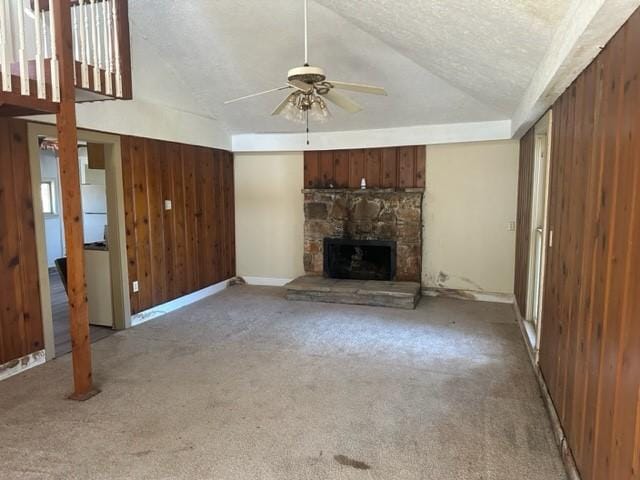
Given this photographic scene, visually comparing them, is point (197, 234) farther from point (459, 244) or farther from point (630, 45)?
point (630, 45)

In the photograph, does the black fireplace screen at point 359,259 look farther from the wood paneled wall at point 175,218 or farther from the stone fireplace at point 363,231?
the wood paneled wall at point 175,218

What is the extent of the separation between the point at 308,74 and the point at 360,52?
1.66m

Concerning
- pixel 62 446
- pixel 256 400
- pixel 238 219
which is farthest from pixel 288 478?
pixel 238 219

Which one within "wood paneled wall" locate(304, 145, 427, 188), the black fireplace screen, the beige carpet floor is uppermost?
"wood paneled wall" locate(304, 145, 427, 188)

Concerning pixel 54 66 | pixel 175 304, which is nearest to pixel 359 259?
pixel 175 304

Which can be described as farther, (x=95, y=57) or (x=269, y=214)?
(x=269, y=214)

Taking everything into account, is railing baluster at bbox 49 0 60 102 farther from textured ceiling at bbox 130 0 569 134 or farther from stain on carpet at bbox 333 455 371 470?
stain on carpet at bbox 333 455 371 470

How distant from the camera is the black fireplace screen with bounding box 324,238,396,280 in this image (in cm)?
618

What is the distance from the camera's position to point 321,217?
6449 millimetres

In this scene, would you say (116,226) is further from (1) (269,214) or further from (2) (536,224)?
(2) (536,224)

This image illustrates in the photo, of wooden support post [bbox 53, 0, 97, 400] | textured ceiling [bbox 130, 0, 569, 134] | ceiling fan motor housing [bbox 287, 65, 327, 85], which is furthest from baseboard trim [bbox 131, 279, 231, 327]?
ceiling fan motor housing [bbox 287, 65, 327, 85]

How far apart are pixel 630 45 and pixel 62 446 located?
11.3 feet

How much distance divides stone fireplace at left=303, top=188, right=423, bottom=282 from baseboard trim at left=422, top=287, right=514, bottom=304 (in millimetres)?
288

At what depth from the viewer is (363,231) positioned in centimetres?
628
